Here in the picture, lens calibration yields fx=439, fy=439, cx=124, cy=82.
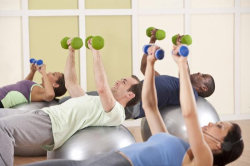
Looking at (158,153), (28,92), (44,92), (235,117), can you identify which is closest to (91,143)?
(158,153)

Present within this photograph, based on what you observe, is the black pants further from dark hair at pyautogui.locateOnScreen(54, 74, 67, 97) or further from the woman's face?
dark hair at pyautogui.locateOnScreen(54, 74, 67, 97)

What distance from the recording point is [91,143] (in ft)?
8.47

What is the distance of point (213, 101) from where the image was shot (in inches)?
202

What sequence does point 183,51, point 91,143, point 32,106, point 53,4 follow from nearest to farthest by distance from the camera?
1. point 183,51
2. point 91,143
3. point 32,106
4. point 53,4

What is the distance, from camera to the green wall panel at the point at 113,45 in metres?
4.85

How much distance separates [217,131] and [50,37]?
10.8 ft

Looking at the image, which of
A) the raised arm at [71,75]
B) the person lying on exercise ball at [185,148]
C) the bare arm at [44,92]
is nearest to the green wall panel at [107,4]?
the bare arm at [44,92]

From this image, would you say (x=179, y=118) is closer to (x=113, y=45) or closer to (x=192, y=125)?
(x=192, y=125)

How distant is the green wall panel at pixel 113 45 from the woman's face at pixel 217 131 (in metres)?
3.10

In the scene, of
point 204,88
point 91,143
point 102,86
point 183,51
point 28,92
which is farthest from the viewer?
point 28,92

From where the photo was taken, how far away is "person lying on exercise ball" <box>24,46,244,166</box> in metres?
1.70

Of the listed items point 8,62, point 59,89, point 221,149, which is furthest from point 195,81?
point 8,62

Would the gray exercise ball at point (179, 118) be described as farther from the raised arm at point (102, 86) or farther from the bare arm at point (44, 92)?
the bare arm at point (44, 92)

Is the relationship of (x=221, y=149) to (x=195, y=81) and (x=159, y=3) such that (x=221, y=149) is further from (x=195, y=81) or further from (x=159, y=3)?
(x=159, y=3)
